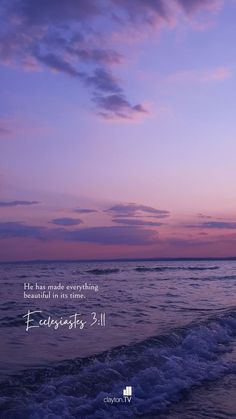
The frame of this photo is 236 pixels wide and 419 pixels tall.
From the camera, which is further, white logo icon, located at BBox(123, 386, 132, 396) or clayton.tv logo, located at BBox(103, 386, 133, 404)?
white logo icon, located at BBox(123, 386, 132, 396)

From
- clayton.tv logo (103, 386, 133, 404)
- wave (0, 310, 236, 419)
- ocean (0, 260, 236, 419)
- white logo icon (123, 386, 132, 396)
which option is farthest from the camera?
white logo icon (123, 386, 132, 396)

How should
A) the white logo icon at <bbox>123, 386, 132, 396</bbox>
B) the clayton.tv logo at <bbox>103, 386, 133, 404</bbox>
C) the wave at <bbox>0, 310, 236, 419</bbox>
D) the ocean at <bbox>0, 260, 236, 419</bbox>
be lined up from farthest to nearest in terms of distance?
the white logo icon at <bbox>123, 386, 132, 396</bbox> → the clayton.tv logo at <bbox>103, 386, 133, 404</bbox> → the ocean at <bbox>0, 260, 236, 419</bbox> → the wave at <bbox>0, 310, 236, 419</bbox>

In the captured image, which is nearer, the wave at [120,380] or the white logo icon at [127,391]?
the wave at [120,380]

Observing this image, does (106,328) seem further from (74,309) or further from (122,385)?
(122,385)

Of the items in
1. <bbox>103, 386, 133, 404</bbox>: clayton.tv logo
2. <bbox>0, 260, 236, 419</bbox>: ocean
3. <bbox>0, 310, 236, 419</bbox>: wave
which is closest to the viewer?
<bbox>0, 310, 236, 419</bbox>: wave

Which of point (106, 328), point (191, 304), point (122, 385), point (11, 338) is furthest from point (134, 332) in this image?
point (191, 304)

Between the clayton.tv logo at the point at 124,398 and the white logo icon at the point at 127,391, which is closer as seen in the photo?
the clayton.tv logo at the point at 124,398

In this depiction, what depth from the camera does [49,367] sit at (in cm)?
899

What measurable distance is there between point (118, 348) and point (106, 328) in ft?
9.64

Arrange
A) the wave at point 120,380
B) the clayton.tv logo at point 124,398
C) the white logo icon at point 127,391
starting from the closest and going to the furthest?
1. the wave at point 120,380
2. the clayton.tv logo at point 124,398
3. the white logo icon at point 127,391

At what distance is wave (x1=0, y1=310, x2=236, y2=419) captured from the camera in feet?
22.6

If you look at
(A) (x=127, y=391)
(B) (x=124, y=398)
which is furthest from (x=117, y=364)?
(B) (x=124, y=398)

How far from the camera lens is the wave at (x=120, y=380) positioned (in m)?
6.90

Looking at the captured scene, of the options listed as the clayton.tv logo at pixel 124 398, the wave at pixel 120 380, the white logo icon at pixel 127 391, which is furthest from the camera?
the white logo icon at pixel 127 391
